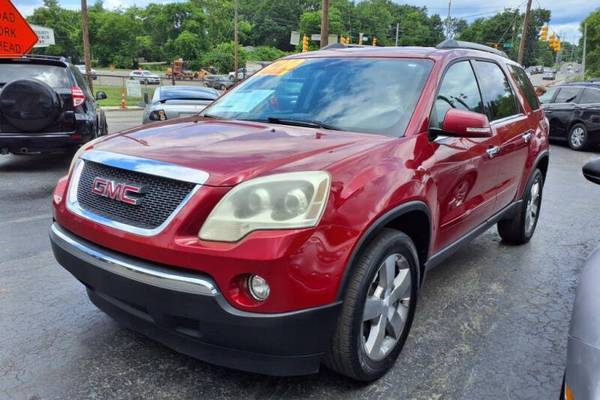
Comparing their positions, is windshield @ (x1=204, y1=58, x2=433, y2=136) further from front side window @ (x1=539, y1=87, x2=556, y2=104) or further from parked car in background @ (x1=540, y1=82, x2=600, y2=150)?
front side window @ (x1=539, y1=87, x2=556, y2=104)

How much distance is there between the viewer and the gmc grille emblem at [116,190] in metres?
2.38

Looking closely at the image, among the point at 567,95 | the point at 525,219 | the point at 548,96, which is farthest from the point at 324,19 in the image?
the point at 525,219

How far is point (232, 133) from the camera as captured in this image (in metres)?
2.92

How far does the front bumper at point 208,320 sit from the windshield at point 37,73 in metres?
6.16

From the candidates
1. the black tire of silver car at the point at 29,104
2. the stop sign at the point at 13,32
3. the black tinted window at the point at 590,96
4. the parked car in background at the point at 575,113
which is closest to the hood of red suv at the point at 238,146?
the black tire of silver car at the point at 29,104

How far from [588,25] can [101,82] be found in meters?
49.2

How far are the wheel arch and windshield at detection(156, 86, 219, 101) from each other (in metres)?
9.07

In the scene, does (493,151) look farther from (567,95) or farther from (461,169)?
(567,95)

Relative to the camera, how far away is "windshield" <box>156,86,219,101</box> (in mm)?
11297

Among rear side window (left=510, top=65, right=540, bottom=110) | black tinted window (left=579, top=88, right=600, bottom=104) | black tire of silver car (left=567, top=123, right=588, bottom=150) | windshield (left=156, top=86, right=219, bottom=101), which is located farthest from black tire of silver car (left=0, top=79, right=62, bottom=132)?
black tinted window (left=579, top=88, right=600, bottom=104)

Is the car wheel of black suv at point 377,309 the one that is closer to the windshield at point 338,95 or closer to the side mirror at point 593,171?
the windshield at point 338,95

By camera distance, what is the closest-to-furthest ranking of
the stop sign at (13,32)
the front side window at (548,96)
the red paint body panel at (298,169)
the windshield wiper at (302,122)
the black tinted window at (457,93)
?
the red paint body panel at (298,169), the windshield wiper at (302,122), the black tinted window at (457,93), the stop sign at (13,32), the front side window at (548,96)

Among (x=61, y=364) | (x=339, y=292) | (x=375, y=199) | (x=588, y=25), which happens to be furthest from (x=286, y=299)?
(x=588, y=25)

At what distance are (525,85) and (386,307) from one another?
3404 millimetres
